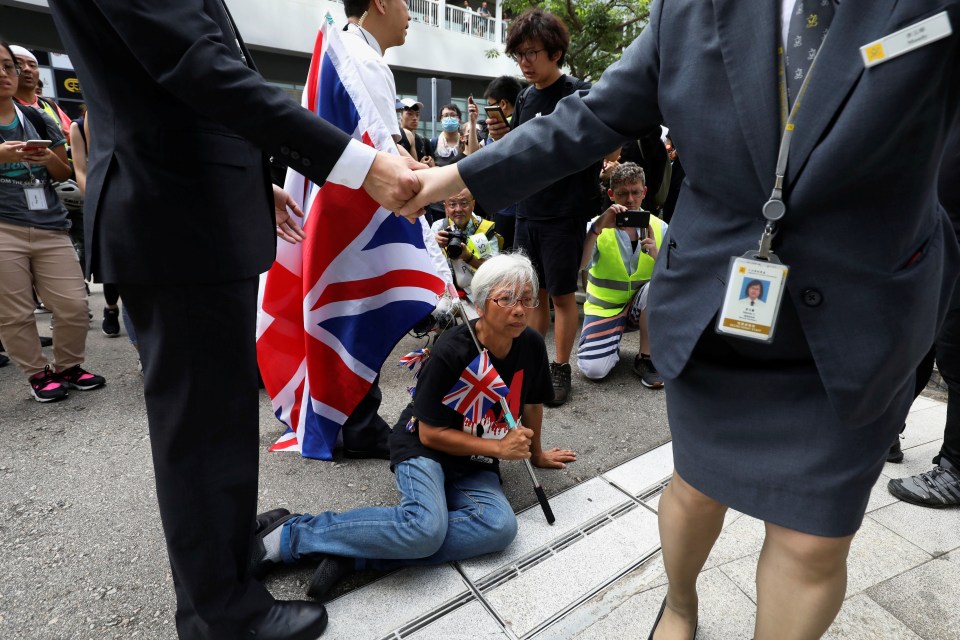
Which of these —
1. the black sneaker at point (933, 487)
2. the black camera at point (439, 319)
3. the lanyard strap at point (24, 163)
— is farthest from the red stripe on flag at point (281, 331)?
the black sneaker at point (933, 487)

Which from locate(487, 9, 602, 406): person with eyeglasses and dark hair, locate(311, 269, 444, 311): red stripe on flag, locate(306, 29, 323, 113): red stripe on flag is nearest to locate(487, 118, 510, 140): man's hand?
locate(487, 9, 602, 406): person with eyeglasses and dark hair

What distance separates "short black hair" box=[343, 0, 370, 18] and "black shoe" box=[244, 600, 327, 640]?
2197mm

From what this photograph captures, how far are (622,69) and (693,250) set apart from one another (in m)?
0.42

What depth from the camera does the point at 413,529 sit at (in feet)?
5.76

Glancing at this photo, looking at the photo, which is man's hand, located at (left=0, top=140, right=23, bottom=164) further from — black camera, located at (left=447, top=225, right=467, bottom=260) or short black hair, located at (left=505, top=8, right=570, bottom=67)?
short black hair, located at (left=505, top=8, right=570, bottom=67)

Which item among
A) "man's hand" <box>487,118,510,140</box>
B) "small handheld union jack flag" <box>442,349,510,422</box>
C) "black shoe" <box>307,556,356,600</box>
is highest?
"man's hand" <box>487,118,510,140</box>

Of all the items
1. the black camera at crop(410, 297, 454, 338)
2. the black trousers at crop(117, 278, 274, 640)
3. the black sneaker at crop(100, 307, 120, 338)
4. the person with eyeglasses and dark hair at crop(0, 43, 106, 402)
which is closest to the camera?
the black trousers at crop(117, 278, 274, 640)

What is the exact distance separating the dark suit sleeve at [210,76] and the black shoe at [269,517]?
124 cm

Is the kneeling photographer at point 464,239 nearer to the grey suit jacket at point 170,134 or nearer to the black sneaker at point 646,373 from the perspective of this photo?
the black sneaker at point 646,373

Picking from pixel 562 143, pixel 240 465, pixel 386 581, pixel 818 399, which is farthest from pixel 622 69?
pixel 386 581

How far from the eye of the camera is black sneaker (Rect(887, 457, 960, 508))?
216 centimetres

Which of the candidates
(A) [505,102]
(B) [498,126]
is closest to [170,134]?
(B) [498,126]

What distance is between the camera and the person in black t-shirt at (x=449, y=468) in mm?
1779

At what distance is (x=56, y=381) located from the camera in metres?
3.27
